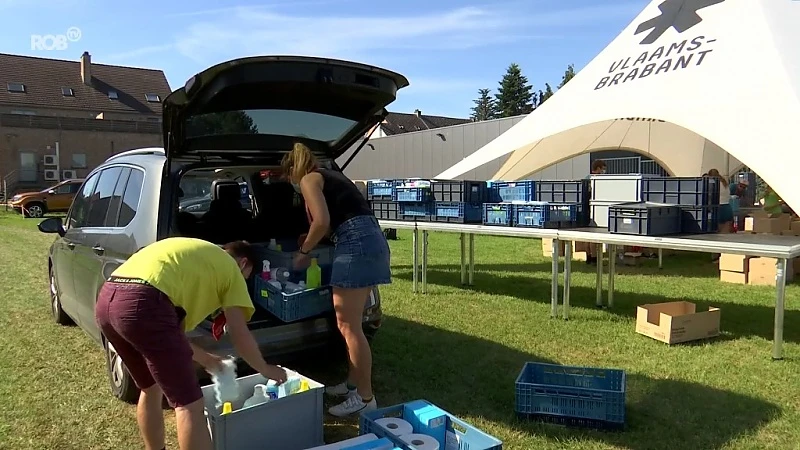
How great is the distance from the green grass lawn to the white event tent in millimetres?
1533

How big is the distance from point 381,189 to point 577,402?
16.5ft

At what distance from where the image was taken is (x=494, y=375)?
15.2 feet

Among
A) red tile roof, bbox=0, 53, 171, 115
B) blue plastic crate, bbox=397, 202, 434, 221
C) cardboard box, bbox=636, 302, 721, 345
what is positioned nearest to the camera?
cardboard box, bbox=636, 302, 721, 345

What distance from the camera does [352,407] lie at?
3.88 m

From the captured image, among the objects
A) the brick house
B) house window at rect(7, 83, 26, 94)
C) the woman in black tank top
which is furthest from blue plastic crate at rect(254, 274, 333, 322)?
house window at rect(7, 83, 26, 94)

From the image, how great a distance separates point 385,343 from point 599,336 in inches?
77.6

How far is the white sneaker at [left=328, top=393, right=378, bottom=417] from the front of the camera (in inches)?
153

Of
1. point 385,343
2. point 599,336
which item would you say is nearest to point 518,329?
point 599,336

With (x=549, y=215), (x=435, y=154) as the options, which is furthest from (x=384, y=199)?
(x=435, y=154)

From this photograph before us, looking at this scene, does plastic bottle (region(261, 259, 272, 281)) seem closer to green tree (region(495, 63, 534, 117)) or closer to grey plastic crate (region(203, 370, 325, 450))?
grey plastic crate (region(203, 370, 325, 450))

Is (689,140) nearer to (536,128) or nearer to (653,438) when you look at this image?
(536,128)

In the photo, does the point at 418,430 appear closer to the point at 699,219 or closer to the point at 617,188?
the point at 699,219

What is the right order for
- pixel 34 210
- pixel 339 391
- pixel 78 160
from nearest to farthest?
pixel 339 391 → pixel 34 210 → pixel 78 160

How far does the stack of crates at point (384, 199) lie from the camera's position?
8.09m
